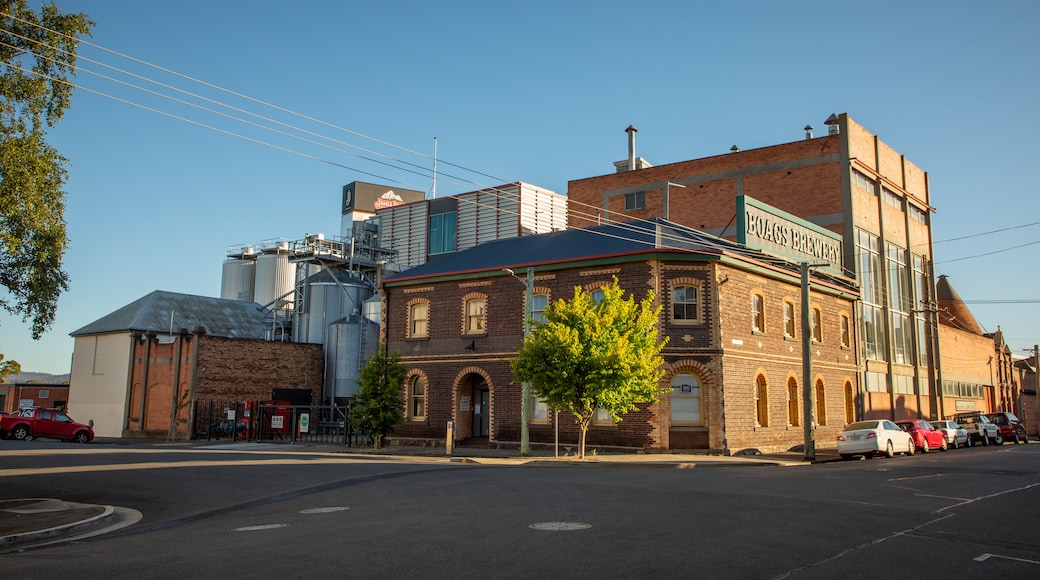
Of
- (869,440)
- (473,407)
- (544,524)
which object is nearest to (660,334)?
(869,440)

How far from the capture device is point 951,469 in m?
22.3

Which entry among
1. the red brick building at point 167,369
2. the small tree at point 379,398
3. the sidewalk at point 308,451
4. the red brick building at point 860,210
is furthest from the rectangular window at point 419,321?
the red brick building at point 860,210

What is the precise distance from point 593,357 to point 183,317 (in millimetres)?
33435

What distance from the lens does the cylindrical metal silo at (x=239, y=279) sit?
69.8 meters

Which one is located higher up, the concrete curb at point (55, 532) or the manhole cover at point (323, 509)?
the manhole cover at point (323, 509)

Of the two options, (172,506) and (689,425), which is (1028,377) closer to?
(689,425)

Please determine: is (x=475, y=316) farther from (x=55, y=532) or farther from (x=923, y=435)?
(x=55, y=532)

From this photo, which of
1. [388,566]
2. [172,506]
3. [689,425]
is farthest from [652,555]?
[689,425]

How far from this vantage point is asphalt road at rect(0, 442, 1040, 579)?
858 cm

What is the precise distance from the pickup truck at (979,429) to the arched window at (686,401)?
20.8m

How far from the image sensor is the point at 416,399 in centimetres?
3581

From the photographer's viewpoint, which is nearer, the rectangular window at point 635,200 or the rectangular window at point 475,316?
the rectangular window at point 475,316

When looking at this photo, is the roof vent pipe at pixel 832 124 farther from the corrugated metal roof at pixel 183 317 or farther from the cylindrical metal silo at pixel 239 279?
the cylindrical metal silo at pixel 239 279

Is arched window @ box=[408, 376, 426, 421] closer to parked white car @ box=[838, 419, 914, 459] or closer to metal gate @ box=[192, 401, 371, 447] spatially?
metal gate @ box=[192, 401, 371, 447]
